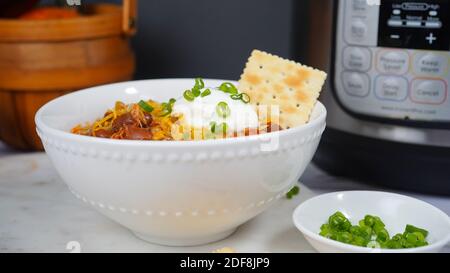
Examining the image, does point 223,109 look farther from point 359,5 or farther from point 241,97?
point 359,5

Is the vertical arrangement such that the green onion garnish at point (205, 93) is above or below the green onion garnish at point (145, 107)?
above

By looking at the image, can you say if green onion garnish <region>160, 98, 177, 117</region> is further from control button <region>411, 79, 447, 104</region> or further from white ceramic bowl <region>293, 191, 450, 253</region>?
control button <region>411, 79, 447, 104</region>

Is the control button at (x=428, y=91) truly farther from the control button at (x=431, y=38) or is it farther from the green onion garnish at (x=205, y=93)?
the green onion garnish at (x=205, y=93)

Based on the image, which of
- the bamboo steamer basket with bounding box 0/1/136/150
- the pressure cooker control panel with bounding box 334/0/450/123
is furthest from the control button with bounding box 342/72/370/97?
the bamboo steamer basket with bounding box 0/1/136/150

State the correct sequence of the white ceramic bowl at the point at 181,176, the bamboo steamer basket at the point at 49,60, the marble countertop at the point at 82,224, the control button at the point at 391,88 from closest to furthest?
the white ceramic bowl at the point at 181,176 → the marble countertop at the point at 82,224 → the control button at the point at 391,88 → the bamboo steamer basket at the point at 49,60

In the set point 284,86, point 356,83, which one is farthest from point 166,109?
point 356,83

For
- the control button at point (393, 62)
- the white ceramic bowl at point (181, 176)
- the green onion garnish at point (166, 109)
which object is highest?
the control button at point (393, 62)

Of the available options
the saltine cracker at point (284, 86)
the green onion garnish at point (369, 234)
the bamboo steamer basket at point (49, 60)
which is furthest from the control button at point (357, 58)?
the bamboo steamer basket at point (49, 60)
